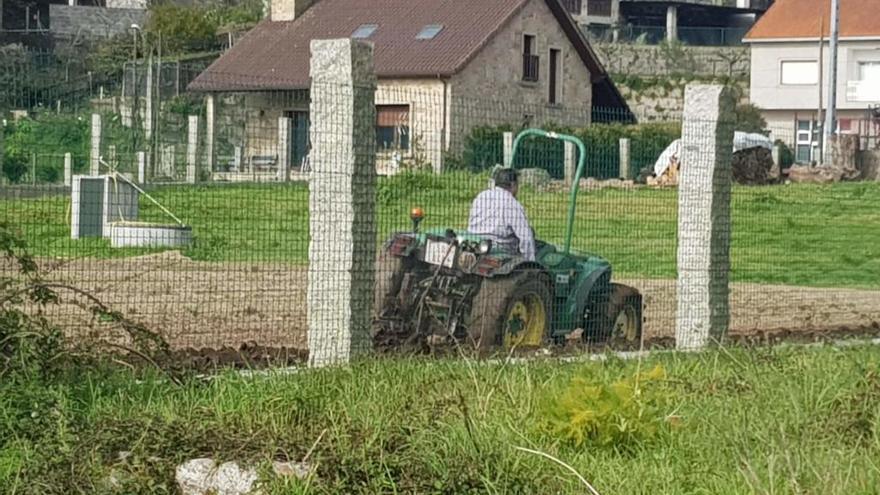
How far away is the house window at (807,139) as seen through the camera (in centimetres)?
6664

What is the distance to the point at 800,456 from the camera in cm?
745

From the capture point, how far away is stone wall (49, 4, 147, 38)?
63656 mm

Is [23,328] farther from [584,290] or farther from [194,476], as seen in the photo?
[584,290]

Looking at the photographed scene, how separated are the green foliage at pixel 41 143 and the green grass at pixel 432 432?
242 inches

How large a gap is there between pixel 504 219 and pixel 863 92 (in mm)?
61949

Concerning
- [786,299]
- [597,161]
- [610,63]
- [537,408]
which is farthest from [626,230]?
[610,63]

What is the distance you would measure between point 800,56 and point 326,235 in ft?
216

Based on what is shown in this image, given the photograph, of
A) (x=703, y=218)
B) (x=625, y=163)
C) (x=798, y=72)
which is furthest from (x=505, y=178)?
(x=798, y=72)

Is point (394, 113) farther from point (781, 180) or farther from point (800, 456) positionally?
point (781, 180)

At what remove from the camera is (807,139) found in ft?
240

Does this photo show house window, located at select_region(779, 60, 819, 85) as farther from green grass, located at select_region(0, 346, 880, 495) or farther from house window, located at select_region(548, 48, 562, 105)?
green grass, located at select_region(0, 346, 880, 495)

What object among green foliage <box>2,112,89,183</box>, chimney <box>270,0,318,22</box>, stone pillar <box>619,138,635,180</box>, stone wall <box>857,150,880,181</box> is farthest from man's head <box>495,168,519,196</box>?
chimney <box>270,0,318,22</box>

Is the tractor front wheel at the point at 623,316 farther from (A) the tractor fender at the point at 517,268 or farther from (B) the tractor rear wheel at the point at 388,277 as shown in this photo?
(B) the tractor rear wheel at the point at 388,277

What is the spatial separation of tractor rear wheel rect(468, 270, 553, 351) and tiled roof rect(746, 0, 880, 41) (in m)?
61.5
